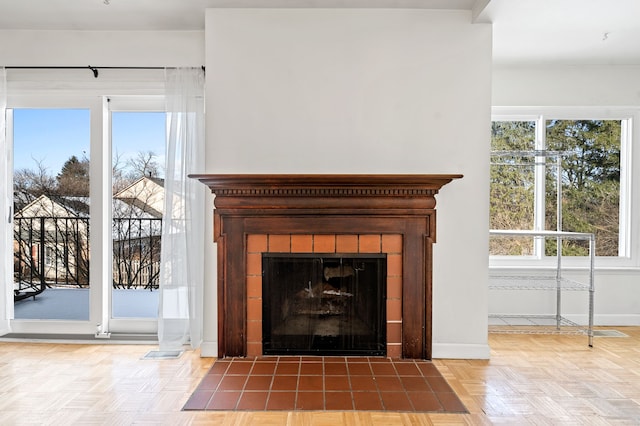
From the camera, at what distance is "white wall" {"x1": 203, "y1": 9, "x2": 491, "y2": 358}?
9.63ft

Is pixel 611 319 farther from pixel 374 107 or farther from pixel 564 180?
pixel 374 107

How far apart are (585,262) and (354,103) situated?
264cm

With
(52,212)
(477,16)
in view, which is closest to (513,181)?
(477,16)

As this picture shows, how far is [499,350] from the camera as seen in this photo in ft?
10.3

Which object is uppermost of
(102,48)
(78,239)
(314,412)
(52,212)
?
(102,48)

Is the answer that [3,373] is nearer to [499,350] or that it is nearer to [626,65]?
[499,350]

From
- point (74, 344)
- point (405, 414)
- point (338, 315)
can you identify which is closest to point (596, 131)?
point (338, 315)

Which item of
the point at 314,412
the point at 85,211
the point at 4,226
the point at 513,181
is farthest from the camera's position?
the point at 513,181

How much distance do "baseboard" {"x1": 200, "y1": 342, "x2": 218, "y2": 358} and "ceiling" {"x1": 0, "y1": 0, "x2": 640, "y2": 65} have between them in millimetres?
2282

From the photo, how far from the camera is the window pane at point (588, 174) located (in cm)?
391

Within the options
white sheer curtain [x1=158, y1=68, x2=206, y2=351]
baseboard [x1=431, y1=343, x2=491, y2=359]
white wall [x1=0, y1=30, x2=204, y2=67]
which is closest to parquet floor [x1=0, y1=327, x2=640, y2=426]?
baseboard [x1=431, y1=343, x2=491, y2=359]

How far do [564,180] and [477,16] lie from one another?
1.89 m

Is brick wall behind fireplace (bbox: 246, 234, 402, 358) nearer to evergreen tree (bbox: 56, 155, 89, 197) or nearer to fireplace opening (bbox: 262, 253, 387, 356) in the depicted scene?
fireplace opening (bbox: 262, 253, 387, 356)

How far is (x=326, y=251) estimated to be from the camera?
115 inches
